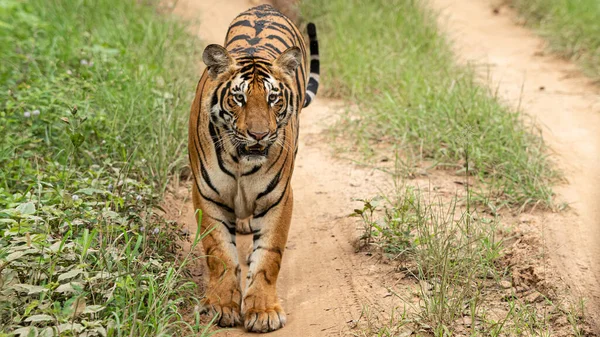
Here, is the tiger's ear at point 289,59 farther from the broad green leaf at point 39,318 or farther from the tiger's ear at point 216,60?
the broad green leaf at point 39,318

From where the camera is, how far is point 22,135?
197 inches

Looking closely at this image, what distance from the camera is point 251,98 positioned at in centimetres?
357

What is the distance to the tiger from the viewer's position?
361 cm

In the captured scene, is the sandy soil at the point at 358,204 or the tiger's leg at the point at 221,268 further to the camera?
the sandy soil at the point at 358,204

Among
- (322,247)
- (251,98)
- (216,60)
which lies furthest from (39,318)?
(322,247)

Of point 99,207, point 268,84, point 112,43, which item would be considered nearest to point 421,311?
point 268,84

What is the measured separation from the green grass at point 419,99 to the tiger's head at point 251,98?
104cm

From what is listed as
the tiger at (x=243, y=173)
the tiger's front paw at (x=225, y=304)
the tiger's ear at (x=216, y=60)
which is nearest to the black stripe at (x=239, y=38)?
the tiger at (x=243, y=173)

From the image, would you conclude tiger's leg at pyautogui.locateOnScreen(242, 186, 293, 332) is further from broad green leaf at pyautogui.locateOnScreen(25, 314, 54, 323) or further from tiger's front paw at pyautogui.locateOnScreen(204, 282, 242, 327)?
broad green leaf at pyautogui.locateOnScreen(25, 314, 54, 323)

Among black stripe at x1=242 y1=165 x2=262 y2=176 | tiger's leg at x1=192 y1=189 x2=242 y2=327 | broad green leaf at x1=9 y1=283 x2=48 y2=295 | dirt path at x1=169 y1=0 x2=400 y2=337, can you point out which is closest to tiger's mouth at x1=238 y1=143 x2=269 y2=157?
black stripe at x1=242 y1=165 x2=262 y2=176

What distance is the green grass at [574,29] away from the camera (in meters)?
7.64

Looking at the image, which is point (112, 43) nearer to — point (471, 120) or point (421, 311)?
point (471, 120)

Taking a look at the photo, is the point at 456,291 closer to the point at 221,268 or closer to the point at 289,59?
the point at 221,268

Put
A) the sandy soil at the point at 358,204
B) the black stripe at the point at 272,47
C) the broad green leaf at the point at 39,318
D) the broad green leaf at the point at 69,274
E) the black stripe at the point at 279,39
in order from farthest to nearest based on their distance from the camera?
the black stripe at the point at 279,39
the black stripe at the point at 272,47
the sandy soil at the point at 358,204
the broad green leaf at the point at 69,274
the broad green leaf at the point at 39,318
